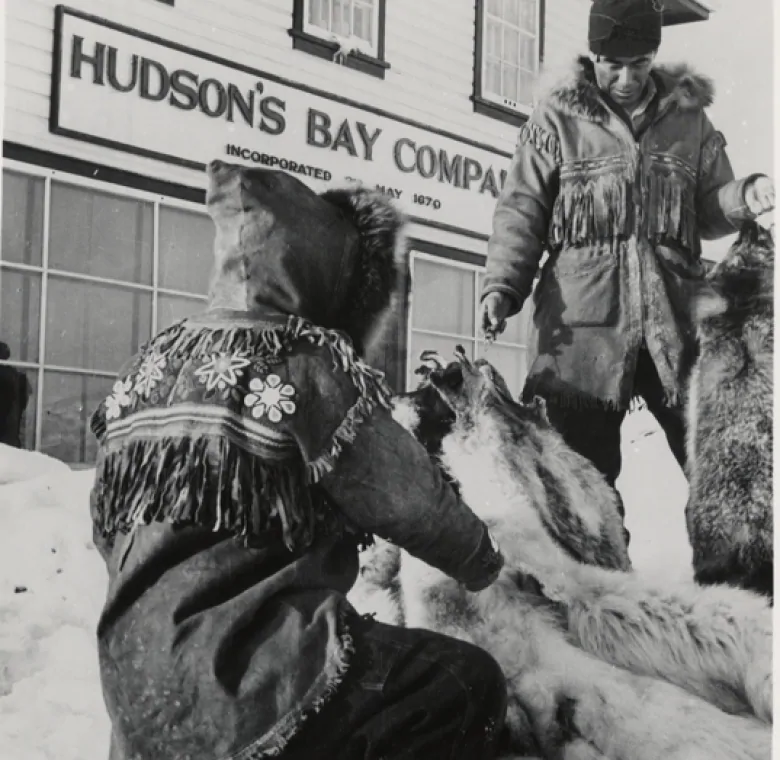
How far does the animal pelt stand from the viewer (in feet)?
6.82

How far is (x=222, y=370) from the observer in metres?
1.54

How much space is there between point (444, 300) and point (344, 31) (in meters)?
0.62

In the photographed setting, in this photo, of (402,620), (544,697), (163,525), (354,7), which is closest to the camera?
(163,525)

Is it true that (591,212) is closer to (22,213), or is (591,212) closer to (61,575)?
(22,213)

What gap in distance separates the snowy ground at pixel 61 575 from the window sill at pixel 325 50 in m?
0.94

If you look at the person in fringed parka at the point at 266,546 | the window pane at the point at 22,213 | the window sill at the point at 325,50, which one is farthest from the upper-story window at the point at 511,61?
the window pane at the point at 22,213

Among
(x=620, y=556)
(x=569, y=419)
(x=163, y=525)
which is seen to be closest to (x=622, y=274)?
Answer: (x=569, y=419)

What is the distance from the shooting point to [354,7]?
7.48ft

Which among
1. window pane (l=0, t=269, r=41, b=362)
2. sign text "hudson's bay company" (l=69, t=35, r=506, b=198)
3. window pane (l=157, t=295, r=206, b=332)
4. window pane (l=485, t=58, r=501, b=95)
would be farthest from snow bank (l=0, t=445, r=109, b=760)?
window pane (l=485, t=58, r=501, b=95)

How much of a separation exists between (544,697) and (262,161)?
47.0 inches

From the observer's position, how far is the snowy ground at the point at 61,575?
79.7 inches

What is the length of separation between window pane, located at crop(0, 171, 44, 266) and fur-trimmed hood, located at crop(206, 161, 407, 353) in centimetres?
54

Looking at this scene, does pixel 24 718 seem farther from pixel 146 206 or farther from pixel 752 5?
pixel 752 5

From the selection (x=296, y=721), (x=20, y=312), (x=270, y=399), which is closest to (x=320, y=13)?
(x=20, y=312)
